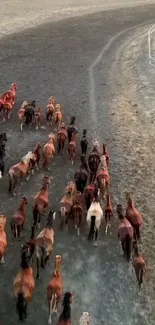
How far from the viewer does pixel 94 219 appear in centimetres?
1184

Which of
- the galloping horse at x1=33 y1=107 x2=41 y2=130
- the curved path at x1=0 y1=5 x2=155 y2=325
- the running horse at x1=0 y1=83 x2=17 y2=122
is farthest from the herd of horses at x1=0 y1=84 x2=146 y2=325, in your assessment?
the running horse at x1=0 y1=83 x2=17 y2=122

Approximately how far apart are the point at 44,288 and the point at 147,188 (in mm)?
5451

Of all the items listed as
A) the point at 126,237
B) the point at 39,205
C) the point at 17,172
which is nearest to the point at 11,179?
the point at 17,172

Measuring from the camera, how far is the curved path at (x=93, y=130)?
10516mm

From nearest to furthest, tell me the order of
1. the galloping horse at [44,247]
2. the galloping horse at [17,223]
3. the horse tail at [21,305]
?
the horse tail at [21,305]
the galloping horse at [44,247]
the galloping horse at [17,223]

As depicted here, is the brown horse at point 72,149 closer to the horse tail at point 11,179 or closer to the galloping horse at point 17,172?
the galloping horse at point 17,172

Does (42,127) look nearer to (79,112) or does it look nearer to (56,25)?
(79,112)

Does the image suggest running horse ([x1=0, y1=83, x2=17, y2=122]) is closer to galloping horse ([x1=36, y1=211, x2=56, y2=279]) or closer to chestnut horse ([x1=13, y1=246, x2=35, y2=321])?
galloping horse ([x1=36, y1=211, x2=56, y2=279])

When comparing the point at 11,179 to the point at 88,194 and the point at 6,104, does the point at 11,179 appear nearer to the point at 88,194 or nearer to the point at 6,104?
the point at 88,194

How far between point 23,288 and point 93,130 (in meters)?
9.89

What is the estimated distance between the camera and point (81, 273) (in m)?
11.2

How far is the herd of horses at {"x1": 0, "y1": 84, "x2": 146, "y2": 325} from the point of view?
31.8 ft

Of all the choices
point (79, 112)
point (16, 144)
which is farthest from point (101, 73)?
point (16, 144)

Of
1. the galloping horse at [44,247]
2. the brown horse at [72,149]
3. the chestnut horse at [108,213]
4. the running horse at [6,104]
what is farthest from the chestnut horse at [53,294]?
the running horse at [6,104]
